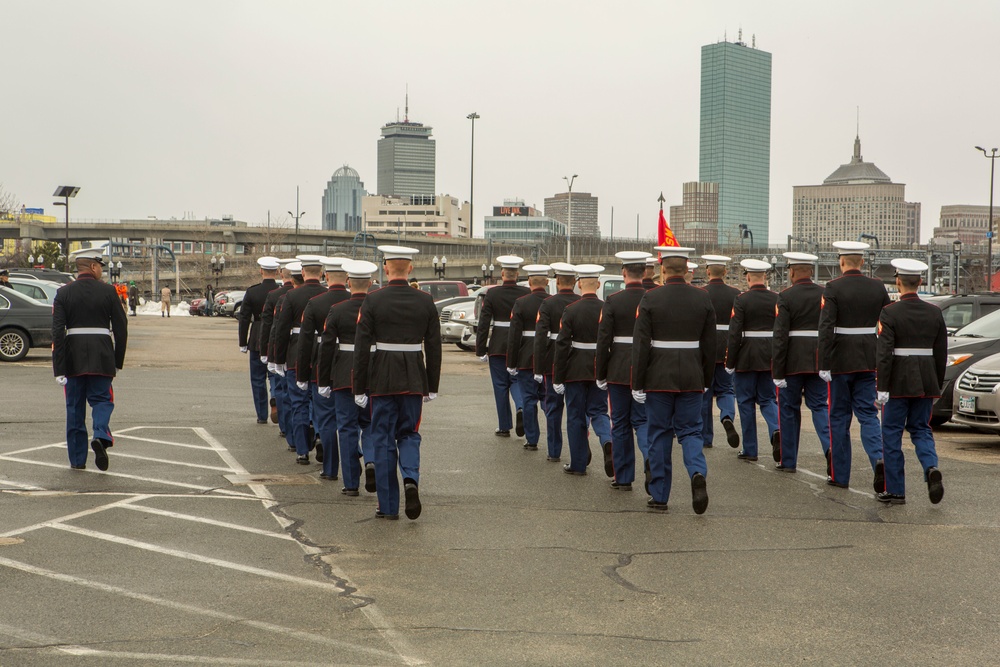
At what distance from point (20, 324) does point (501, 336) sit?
46.9 feet

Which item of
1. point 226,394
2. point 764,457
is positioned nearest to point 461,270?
point 226,394

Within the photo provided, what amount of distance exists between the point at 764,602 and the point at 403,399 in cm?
329

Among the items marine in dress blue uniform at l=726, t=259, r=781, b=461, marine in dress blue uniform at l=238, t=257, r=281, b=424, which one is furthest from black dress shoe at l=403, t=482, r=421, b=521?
marine in dress blue uniform at l=238, t=257, r=281, b=424

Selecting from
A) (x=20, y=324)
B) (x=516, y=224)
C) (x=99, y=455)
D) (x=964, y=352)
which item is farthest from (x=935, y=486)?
(x=516, y=224)

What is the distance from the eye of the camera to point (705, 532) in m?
7.82

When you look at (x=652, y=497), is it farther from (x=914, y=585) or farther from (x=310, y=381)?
(x=310, y=381)

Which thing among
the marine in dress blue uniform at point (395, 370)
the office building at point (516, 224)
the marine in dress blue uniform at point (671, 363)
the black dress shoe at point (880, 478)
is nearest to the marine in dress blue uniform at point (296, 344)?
the marine in dress blue uniform at point (395, 370)

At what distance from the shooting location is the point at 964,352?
14.1 meters

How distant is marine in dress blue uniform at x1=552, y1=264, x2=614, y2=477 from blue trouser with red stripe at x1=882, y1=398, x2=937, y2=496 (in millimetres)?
2578

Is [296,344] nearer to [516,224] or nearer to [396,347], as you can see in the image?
[396,347]

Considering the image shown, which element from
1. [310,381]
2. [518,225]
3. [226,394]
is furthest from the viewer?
[518,225]

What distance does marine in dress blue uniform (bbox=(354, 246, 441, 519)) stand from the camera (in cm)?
815

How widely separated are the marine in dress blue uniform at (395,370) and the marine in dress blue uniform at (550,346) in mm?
2946

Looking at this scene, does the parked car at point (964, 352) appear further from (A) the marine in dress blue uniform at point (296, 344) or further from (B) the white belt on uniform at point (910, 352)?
(A) the marine in dress blue uniform at point (296, 344)
